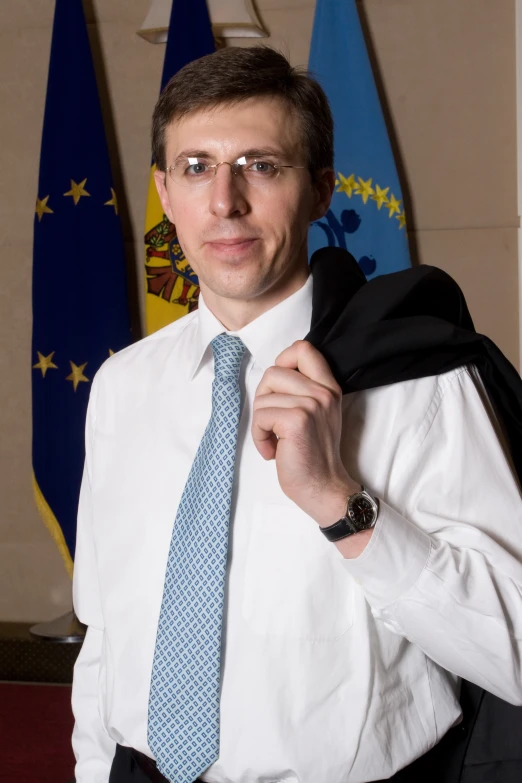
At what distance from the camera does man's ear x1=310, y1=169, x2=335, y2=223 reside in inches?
55.1

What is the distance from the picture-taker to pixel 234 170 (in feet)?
4.16

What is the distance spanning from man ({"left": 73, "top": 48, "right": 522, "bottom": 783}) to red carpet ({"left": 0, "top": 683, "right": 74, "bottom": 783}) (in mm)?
1348

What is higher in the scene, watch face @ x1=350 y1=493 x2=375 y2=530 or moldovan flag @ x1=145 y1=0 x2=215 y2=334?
moldovan flag @ x1=145 y1=0 x2=215 y2=334

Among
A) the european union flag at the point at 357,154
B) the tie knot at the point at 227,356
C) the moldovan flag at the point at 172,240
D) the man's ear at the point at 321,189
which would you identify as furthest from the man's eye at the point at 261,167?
the moldovan flag at the point at 172,240

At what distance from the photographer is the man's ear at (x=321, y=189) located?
4.59 feet

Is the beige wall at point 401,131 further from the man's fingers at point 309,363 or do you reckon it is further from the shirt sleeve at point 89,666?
the man's fingers at point 309,363

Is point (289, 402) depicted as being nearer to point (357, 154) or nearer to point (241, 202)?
point (241, 202)

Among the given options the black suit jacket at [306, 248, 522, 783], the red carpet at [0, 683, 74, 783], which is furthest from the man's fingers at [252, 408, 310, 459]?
the red carpet at [0, 683, 74, 783]

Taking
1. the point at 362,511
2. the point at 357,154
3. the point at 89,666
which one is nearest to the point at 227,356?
the point at 362,511

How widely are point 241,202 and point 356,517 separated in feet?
1.68

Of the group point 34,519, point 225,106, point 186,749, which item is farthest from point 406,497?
point 34,519

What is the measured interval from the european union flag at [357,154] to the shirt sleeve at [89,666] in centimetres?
173

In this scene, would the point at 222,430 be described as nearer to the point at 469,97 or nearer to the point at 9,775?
the point at 9,775

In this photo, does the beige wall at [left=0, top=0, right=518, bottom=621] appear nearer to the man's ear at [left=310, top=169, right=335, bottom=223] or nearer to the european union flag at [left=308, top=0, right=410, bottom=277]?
the european union flag at [left=308, top=0, right=410, bottom=277]
